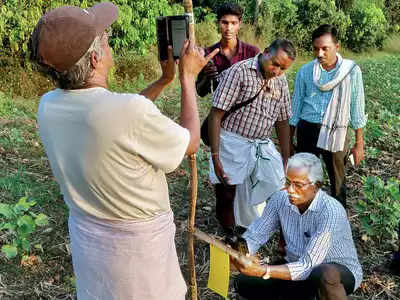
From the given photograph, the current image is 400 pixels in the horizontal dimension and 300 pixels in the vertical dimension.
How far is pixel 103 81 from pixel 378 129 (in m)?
4.76

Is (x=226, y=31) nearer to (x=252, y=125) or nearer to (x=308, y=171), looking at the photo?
(x=252, y=125)

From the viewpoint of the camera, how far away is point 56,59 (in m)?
1.39

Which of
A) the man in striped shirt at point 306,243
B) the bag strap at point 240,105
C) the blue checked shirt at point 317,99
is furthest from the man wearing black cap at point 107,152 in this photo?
the blue checked shirt at point 317,99

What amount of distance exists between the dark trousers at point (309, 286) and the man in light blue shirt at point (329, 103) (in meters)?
1.32

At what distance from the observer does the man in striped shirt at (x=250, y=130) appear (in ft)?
9.80

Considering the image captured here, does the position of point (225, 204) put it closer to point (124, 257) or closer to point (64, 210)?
point (64, 210)

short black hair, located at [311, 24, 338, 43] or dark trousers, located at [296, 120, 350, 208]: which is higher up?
short black hair, located at [311, 24, 338, 43]

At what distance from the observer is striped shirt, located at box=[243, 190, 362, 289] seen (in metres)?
2.23

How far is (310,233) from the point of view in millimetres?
2336

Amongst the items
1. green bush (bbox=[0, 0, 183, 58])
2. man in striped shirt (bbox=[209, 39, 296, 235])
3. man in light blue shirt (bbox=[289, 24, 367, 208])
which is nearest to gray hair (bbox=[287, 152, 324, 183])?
man in striped shirt (bbox=[209, 39, 296, 235])

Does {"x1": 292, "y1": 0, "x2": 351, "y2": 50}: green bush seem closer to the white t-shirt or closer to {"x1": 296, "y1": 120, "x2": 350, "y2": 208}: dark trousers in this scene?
{"x1": 296, "y1": 120, "x2": 350, "y2": 208}: dark trousers

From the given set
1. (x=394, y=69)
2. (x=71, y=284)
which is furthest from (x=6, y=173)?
(x=394, y=69)

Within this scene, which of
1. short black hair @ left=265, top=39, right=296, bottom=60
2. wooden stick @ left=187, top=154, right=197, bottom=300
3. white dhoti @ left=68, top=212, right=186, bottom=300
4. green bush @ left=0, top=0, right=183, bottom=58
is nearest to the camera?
white dhoti @ left=68, top=212, right=186, bottom=300

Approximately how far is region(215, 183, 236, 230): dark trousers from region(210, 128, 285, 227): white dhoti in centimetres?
9
